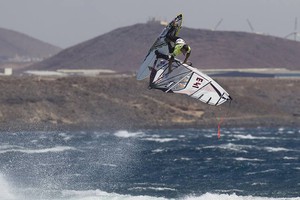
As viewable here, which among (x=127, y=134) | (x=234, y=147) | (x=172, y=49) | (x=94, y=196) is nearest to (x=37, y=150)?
(x=234, y=147)

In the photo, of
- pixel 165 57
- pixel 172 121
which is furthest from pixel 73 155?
pixel 172 121

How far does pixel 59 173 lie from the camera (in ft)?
229

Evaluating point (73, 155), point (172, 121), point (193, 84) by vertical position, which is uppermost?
point (193, 84)

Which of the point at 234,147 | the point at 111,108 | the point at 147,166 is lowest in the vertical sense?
the point at 111,108

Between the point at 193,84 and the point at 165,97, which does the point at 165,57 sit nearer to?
the point at 193,84

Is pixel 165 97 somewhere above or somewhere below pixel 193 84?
below

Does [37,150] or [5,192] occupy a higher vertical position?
[5,192]

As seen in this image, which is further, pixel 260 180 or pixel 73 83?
pixel 73 83

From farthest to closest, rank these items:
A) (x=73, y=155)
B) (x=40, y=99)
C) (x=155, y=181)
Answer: (x=40, y=99)
(x=73, y=155)
(x=155, y=181)

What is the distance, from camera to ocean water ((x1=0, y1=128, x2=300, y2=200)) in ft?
196

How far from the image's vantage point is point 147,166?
3041 inches

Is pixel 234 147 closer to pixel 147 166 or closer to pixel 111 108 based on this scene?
pixel 147 166

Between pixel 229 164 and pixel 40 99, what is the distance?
64957 mm

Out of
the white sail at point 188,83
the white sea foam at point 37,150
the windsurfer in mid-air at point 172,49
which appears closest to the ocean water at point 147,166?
the white sea foam at point 37,150
